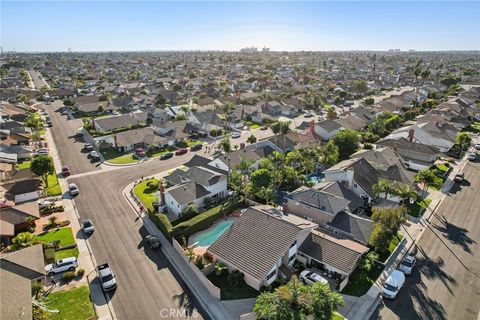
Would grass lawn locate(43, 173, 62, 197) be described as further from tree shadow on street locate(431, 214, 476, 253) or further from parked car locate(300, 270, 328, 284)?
tree shadow on street locate(431, 214, 476, 253)

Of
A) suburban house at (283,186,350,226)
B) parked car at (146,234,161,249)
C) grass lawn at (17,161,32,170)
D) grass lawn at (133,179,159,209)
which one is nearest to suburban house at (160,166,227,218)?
grass lawn at (133,179,159,209)

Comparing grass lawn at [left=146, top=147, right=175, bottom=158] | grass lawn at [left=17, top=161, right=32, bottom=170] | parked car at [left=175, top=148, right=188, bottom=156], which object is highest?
parked car at [left=175, top=148, right=188, bottom=156]

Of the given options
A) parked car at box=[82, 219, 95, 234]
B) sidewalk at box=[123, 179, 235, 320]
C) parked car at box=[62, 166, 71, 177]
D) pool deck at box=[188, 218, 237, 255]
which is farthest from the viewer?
parked car at box=[62, 166, 71, 177]

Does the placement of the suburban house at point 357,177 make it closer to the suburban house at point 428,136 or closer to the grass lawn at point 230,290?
the suburban house at point 428,136

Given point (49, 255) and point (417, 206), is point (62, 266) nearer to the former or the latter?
point (49, 255)

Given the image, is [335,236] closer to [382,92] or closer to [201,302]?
[201,302]

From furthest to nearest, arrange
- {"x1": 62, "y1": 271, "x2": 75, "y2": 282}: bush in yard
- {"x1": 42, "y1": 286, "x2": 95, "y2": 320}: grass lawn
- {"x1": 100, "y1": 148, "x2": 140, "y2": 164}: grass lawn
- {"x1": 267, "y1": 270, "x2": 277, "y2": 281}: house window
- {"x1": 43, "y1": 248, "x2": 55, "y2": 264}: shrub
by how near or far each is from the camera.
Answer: {"x1": 100, "y1": 148, "x2": 140, "y2": 164}: grass lawn, {"x1": 43, "y1": 248, "x2": 55, "y2": 264}: shrub, {"x1": 62, "y1": 271, "x2": 75, "y2": 282}: bush in yard, {"x1": 267, "y1": 270, "x2": 277, "y2": 281}: house window, {"x1": 42, "y1": 286, "x2": 95, "y2": 320}: grass lawn

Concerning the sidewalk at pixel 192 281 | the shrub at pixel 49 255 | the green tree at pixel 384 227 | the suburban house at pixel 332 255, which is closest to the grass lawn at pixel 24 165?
the shrub at pixel 49 255
